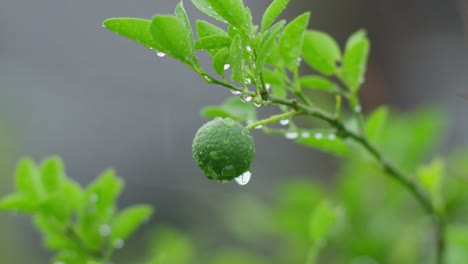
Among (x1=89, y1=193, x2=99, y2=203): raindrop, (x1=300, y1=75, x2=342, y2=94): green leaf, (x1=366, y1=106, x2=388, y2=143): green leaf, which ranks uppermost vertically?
(x1=366, y1=106, x2=388, y2=143): green leaf

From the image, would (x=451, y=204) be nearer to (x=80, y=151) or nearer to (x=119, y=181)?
(x=119, y=181)

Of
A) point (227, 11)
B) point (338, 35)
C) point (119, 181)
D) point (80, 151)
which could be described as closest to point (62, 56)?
point (80, 151)

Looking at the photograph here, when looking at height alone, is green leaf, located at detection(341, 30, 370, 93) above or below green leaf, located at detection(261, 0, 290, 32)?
above

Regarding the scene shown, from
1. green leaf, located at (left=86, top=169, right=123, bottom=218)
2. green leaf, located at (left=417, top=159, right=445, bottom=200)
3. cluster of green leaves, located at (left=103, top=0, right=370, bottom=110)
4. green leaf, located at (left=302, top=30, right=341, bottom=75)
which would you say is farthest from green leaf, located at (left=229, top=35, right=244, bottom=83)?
green leaf, located at (left=417, top=159, right=445, bottom=200)

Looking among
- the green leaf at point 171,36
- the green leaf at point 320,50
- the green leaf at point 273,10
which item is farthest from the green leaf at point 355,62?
the green leaf at point 171,36

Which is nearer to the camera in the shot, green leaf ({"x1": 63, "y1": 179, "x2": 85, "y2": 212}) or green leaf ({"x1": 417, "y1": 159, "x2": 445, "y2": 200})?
green leaf ({"x1": 63, "y1": 179, "x2": 85, "y2": 212})

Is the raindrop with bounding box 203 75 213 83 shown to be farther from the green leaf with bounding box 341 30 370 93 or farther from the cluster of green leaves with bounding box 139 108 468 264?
the cluster of green leaves with bounding box 139 108 468 264

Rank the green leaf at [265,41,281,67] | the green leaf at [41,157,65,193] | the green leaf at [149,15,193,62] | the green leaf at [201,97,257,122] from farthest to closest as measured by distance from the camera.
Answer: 1. the green leaf at [41,157,65,193]
2. the green leaf at [201,97,257,122]
3. the green leaf at [265,41,281,67]
4. the green leaf at [149,15,193,62]
